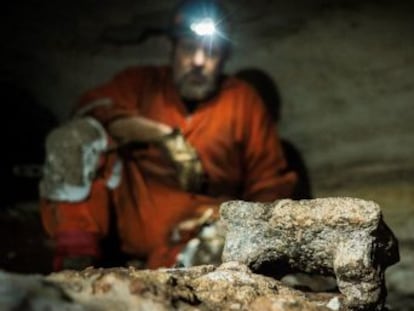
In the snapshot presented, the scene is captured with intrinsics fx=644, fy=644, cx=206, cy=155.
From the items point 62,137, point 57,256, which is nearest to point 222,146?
point 62,137

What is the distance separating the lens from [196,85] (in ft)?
12.1

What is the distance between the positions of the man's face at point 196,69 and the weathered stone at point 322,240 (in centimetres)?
207

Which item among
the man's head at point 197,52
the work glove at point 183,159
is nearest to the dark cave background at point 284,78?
the man's head at point 197,52

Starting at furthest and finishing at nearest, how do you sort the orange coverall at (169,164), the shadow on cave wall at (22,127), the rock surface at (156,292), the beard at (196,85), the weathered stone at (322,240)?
the shadow on cave wall at (22,127) → the beard at (196,85) → the orange coverall at (169,164) → the weathered stone at (322,240) → the rock surface at (156,292)

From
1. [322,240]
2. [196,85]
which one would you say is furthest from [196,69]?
[322,240]

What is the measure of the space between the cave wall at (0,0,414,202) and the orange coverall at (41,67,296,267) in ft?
2.37

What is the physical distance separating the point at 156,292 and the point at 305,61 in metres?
3.39

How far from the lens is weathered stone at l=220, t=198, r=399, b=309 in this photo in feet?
4.91

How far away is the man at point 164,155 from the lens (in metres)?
3.25

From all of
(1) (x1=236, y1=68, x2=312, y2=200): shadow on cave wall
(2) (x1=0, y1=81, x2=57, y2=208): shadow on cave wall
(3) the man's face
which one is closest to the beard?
(3) the man's face

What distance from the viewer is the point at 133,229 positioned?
3.45m

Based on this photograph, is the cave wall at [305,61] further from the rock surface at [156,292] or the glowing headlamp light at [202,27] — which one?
the rock surface at [156,292]

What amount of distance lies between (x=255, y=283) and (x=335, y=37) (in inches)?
126

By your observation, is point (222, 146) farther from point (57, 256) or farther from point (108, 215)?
point (57, 256)
